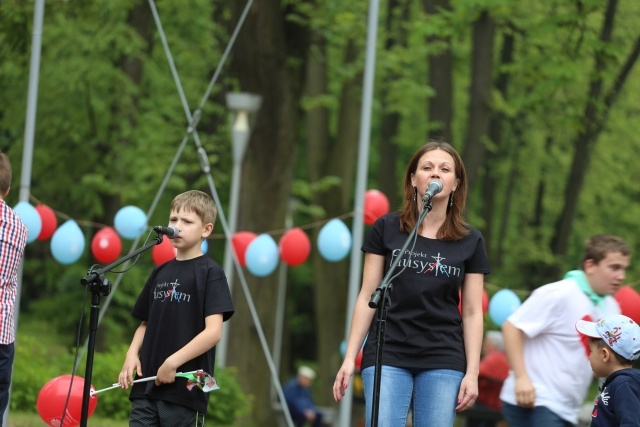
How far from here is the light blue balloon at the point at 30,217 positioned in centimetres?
874

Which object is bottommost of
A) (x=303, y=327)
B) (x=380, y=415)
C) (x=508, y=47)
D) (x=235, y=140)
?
(x=303, y=327)

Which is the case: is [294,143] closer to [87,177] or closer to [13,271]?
[87,177]

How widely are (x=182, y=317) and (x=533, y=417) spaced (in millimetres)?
1906

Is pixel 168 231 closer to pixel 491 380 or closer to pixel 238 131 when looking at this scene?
pixel 491 380

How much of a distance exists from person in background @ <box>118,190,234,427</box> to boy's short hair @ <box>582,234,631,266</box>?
1.99 metres

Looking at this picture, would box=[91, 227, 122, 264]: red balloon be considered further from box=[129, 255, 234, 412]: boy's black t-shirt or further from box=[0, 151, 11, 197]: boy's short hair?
box=[129, 255, 234, 412]: boy's black t-shirt

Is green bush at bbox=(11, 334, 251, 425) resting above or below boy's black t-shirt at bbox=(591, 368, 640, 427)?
below

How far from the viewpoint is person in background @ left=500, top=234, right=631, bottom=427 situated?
19.2 feet

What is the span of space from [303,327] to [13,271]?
3238cm

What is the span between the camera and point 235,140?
13391mm

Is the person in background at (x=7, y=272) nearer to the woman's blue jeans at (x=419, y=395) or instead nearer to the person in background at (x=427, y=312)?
the person in background at (x=427, y=312)

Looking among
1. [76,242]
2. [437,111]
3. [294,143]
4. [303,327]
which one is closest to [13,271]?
[76,242]

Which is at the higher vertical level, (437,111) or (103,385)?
(437,111)

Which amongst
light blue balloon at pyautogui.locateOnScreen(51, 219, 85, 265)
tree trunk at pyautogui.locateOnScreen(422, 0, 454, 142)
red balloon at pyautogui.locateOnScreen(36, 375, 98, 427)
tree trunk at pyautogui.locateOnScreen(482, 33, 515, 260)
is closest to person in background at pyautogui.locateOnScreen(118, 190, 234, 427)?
red balloon at pyautogui.locateOnScreen(36, 375, 98, 427)
